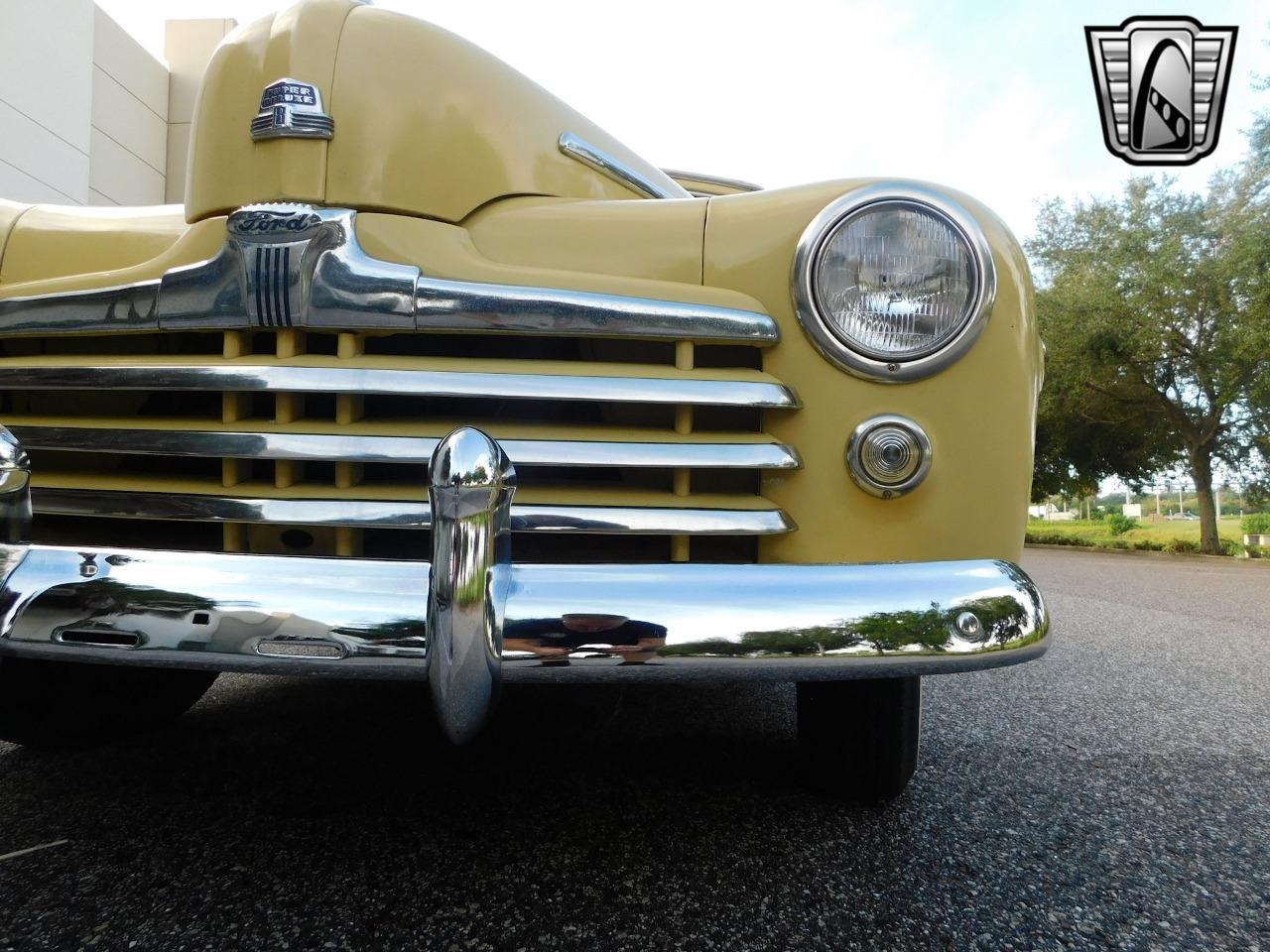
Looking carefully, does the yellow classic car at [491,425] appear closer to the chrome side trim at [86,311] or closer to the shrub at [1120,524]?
the chrome side trim at [86,311]

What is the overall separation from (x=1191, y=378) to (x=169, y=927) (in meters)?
16.4

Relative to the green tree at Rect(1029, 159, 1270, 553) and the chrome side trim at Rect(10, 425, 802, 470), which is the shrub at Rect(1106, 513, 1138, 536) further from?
the chrome side trim at Rect(10, 425, 802, 470)

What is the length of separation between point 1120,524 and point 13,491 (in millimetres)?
20489

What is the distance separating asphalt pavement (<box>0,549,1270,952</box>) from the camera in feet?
3.93

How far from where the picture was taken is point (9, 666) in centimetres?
154

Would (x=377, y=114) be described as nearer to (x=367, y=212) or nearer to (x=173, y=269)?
(x=367, y=212)

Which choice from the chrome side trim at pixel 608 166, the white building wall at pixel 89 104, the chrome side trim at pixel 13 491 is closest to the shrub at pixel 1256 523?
the chrome side trim at pixel 608 166

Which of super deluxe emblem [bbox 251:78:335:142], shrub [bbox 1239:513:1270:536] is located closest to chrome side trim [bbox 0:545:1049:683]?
super deluxe emblem [bbox 251:78:335:142]

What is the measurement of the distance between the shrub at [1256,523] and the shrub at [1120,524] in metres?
2.12

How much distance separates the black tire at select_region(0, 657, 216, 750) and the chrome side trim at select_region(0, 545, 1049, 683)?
22.3 inches

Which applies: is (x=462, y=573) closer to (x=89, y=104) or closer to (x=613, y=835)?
(x=613, y=835)

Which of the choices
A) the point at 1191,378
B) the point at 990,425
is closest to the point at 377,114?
the point at 990,425

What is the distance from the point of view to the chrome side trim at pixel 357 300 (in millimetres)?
1250

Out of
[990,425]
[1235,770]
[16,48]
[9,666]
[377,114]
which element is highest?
[16,48]
